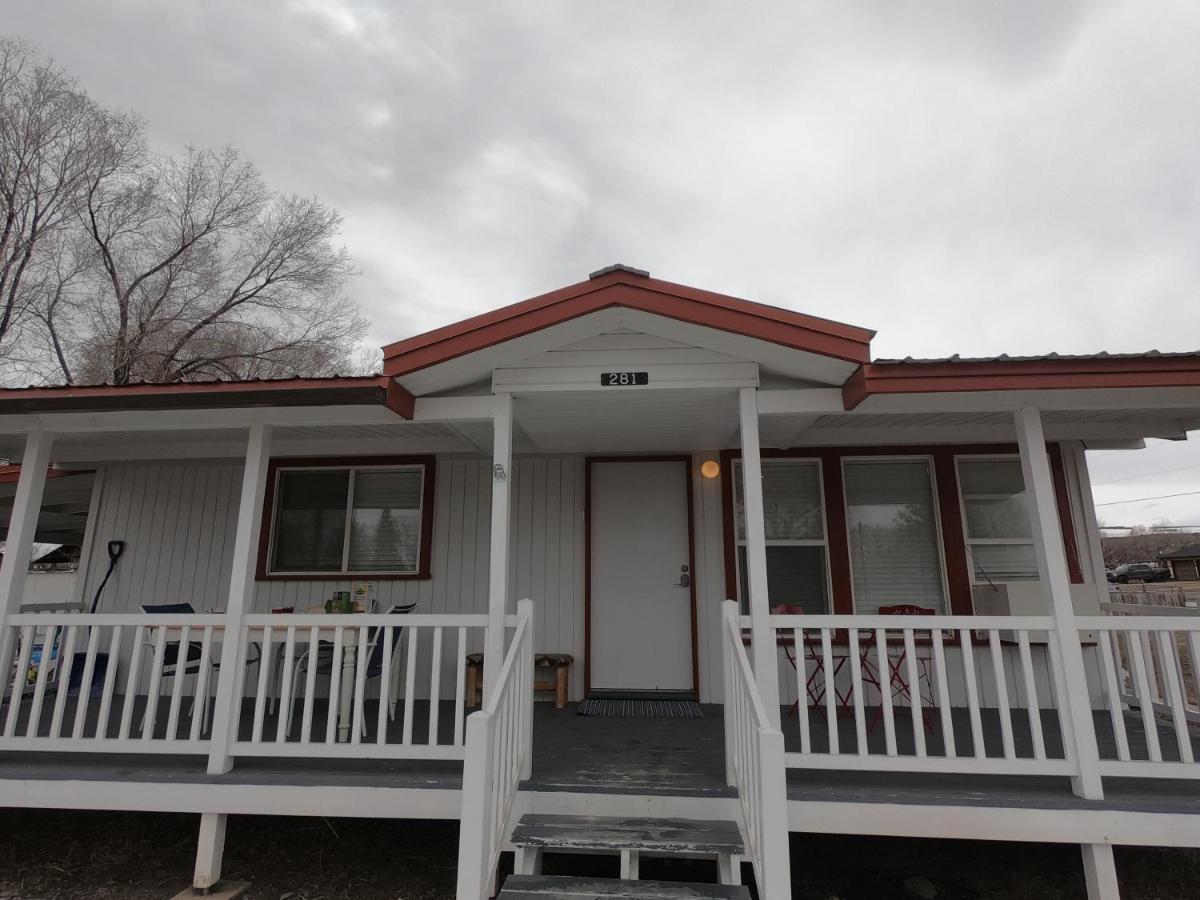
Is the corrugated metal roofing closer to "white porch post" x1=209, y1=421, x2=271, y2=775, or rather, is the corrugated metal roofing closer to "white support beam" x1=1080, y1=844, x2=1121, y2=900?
"white support beam" x1=1080, y1=844, x2=1121, y2=900

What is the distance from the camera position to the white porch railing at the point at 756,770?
7.38 ft

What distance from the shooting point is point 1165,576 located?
1470 inches

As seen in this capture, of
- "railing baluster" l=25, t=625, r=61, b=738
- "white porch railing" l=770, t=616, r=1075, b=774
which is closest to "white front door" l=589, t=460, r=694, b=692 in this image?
"white porch railing" l=770, t=616, r=1075, b=774

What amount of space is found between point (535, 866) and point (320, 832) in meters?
1.83

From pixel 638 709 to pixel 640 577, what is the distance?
110 centimetres

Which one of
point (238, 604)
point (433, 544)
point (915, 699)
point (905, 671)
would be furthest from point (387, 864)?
point (905, 671)

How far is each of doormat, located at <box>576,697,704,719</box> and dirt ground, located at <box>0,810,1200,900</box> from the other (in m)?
1.21

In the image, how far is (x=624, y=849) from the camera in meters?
2.76

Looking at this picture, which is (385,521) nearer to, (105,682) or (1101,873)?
(105,682)

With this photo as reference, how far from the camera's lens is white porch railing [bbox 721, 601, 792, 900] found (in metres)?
2.25

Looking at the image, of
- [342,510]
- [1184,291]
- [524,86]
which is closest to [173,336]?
[524,86]

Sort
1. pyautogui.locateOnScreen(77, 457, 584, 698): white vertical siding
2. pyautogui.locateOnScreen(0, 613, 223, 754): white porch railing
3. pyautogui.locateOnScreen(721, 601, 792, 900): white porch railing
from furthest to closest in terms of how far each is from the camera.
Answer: pyautogui.locateOnScreen(77, 457, 584, 698): white vertical siding, pyautogui.locateOnScreen(0, 613, 223, 754): white porch railing, pyautogui.locateOnScreen(721, 601, 792, 900): white porch railing

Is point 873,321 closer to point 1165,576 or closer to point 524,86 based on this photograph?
point 1165,576

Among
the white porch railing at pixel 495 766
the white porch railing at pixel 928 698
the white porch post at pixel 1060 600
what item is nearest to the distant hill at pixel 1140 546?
the white porch railing at pixel 928 698
